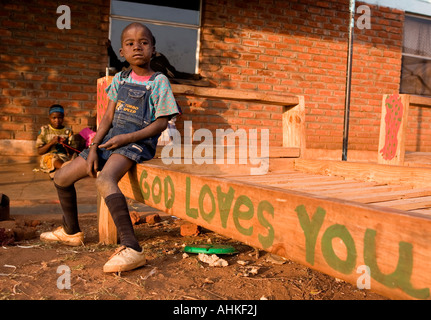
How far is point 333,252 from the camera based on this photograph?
123 centimetres

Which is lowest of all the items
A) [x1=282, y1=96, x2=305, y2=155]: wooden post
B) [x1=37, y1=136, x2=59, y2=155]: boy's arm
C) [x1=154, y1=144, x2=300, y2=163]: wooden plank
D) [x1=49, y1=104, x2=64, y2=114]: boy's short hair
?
[x1=37, y1=136, x2=59, y2=155]: boy's arm

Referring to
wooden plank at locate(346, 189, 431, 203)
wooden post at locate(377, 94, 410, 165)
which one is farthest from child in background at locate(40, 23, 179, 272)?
wooden post at locate(377, 94, 410, 165)

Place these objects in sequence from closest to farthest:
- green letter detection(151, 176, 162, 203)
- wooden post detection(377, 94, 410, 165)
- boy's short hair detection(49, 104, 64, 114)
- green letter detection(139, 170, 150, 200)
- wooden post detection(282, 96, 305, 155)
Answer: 1. green letter detection(151, 176, 162, 203)
2. green letter detection(139, 170, 150, 200)
3. wooden post detection(282, 96, 305, 155)
4. wooden post detection(377, 94, 410, 165)
5. boy's short hair detection(49, 104, 64, 114)

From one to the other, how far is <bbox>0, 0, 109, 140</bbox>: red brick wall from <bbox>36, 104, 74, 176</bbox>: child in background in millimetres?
263

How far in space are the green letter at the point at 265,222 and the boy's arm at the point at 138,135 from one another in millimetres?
1242

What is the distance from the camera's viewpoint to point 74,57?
5.95 metres

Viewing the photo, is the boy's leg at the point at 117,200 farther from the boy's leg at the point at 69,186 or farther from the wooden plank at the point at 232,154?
the wooden plank at the point at 232,154

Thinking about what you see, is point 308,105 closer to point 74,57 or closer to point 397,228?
point 74,57

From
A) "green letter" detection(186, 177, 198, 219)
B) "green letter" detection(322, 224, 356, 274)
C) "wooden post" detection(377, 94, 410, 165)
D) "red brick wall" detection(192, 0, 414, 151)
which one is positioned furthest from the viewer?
"red brick wall" detection(192, 0, 414, 151)

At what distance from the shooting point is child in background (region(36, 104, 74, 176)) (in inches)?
218

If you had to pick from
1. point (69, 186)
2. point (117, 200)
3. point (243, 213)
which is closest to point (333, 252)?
point (243, 213)

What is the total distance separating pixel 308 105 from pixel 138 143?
5247 mm

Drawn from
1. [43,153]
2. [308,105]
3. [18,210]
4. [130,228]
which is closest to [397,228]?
[130,228]

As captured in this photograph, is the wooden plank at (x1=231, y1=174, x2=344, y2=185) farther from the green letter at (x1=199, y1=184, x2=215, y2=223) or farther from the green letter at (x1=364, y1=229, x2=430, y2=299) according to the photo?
the green letter at (x1=364, y1=229, x2=430, y2=299)
